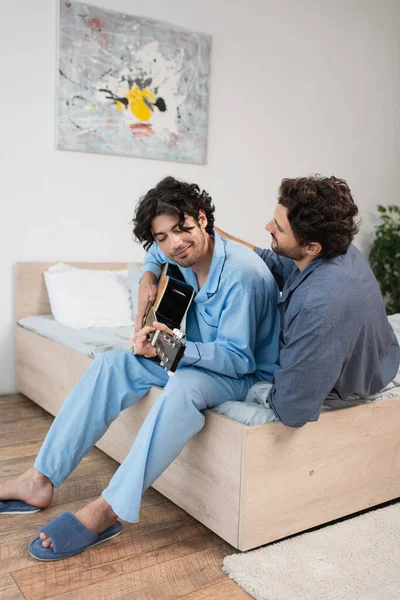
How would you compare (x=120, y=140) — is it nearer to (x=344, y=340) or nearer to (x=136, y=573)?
(x=344, y=340)

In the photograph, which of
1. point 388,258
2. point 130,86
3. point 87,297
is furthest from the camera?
point 388,258

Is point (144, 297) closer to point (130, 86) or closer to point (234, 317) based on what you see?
point (234, 317)

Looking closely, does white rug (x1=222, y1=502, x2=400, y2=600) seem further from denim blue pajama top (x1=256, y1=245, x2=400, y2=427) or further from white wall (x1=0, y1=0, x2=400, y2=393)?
white wall (x1=0, y1=0, x2=400, y2=393)

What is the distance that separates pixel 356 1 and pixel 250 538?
147 inches

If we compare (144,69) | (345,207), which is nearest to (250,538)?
(345,207)

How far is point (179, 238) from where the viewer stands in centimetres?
183

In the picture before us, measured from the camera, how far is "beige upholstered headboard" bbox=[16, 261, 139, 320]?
3.02 meters

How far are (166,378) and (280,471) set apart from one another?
486mm

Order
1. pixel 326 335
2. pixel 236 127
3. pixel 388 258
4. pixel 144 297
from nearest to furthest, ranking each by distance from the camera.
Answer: pixel 326 335, pixel 144 297, pixel 236 127, pixel 388 258

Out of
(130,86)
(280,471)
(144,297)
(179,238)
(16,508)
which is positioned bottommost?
(16,508)

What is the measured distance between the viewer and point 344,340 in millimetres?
1571

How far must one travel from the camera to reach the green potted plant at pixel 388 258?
427 cm

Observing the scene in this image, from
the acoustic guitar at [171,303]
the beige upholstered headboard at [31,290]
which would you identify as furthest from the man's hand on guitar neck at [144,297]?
the beige upholstered headboard at [31,290]

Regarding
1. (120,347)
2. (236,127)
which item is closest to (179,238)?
(120,347)
